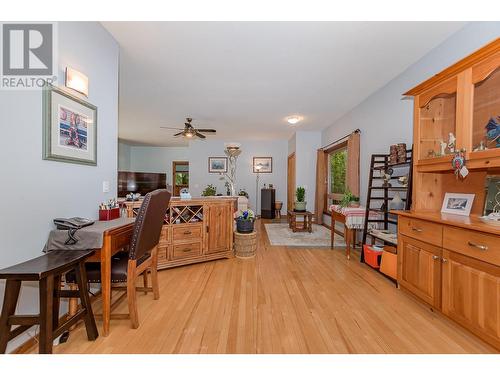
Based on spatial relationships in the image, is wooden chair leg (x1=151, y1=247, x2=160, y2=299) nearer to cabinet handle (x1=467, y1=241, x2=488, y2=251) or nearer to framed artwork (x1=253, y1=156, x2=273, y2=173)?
cabinet handle (x1=467, y1=241, x2=488, y2=251)

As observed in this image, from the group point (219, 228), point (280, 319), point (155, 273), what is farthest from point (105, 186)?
point (280, 319)

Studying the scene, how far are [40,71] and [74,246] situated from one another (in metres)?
1.31

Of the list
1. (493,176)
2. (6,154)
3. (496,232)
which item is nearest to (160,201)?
(6,154)

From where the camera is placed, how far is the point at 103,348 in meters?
1.52

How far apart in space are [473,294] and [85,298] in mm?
2738

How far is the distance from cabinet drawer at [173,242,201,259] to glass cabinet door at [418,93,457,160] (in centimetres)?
294

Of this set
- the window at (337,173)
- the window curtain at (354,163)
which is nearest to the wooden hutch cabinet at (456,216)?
the window curtain at (354,163)

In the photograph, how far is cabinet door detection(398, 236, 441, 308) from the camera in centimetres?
189

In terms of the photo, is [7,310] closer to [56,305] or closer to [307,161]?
[56,305]

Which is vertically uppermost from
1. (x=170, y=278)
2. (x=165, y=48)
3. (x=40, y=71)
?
(x=165, y=48)

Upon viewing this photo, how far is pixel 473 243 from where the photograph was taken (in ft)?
5.20

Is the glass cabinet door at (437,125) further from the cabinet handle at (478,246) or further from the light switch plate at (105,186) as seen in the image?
the light switch plate at (105,186)

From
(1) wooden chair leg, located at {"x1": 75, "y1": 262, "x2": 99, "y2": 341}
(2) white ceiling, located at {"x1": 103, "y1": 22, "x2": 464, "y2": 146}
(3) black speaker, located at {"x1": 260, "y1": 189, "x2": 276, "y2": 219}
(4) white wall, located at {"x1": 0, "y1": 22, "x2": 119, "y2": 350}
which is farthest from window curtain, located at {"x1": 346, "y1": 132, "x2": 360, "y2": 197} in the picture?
(1) wooden chair leg, located at {"x1": 75, "y1": 262, "x2": 99, "y2": 341}
